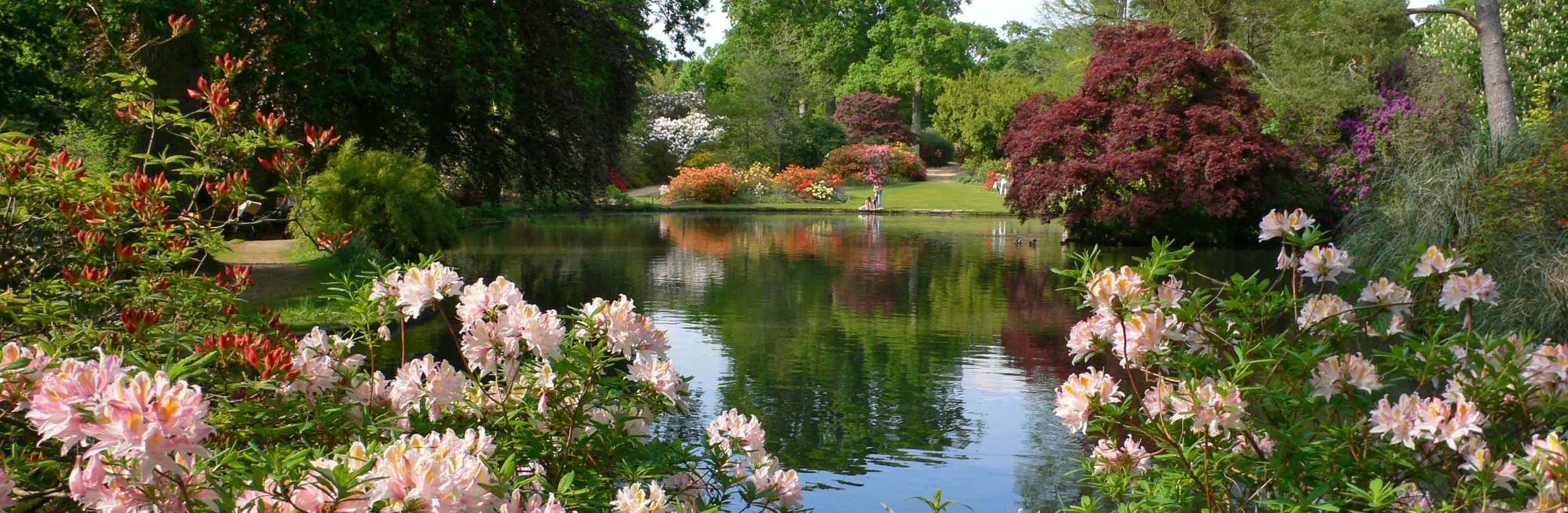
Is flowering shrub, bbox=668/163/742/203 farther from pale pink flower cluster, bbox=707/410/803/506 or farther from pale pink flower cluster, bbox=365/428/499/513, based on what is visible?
pale pink flower cluster, bbox=365/428/499/513

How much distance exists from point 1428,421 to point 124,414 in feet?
8.60

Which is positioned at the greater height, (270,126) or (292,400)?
(270,126)

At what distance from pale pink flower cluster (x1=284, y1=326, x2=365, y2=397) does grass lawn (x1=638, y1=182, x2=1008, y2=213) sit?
30310 mm

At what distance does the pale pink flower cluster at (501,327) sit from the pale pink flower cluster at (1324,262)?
84.2 inches

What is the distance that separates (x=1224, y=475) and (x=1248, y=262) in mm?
16655

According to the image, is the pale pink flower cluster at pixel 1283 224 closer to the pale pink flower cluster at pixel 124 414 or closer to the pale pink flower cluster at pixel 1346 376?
the pale pink flower cluster at pixel 1346 376

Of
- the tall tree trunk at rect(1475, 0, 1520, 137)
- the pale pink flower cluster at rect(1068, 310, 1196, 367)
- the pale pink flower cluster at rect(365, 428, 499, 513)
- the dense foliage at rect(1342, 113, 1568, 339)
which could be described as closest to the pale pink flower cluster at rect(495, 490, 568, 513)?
the pale pink flower cluster at rect(365, 428, 499, 513)

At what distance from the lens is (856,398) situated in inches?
306

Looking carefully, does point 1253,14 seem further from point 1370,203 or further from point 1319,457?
point 1319,457

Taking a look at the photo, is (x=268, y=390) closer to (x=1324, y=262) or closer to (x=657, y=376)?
(x=657, y=376)

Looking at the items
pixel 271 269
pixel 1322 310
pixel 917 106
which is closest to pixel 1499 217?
pixel 1322 310

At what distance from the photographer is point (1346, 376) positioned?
2977 mm

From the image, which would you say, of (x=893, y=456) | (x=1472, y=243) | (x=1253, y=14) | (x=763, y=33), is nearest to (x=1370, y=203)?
(x=1472, y=243)

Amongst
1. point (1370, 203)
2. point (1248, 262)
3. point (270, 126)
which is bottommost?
point (1248, 262)
